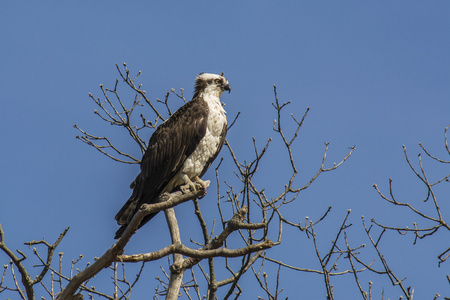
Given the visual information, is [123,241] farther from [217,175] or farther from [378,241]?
[378,241]

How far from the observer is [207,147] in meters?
8.28

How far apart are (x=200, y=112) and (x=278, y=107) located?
126cm

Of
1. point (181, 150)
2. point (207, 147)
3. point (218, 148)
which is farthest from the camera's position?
point (218, 148)

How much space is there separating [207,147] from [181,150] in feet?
1.13

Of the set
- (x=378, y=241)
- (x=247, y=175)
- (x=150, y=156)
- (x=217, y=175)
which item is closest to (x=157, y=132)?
(x=150, y=156)

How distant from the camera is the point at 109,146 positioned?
8680 mm

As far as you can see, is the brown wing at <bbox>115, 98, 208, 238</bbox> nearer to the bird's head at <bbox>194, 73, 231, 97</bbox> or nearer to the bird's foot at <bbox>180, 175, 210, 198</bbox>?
the bird's foot at <bbox>180, 175, 210, 198</bbox>

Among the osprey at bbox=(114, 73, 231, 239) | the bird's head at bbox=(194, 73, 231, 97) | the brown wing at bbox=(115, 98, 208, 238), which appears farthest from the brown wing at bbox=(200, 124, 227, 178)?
the bird's head at bbox=(194, 73, 231, 97)

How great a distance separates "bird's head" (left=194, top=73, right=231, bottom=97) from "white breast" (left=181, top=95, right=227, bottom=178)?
0.67 m

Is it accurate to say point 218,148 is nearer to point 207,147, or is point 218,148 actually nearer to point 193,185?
point 207,147

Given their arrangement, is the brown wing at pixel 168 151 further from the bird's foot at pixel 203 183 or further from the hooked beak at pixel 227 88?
the hooked beak at pixel 227 88

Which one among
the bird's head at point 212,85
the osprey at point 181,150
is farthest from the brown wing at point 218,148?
the bird's head at point 212,85

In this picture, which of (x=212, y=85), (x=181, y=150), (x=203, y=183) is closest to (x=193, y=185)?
(x=203, y=183)

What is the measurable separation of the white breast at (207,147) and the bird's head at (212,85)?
0.67 m
